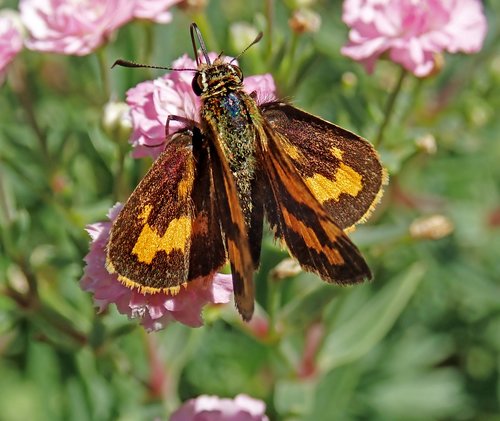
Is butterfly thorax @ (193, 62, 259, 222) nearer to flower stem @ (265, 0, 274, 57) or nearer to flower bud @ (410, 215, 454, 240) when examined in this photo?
flower stem @ (265, 0, 274, 57)

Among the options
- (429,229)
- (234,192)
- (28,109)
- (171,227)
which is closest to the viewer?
(234,192)

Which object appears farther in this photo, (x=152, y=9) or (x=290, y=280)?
(x=290, y=280)

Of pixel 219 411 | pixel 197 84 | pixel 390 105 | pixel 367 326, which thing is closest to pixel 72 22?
pixel 197 84

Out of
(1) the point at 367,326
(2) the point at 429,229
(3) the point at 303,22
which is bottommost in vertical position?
(1) the point at 367,326

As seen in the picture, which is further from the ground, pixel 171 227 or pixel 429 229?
pixel 171 227

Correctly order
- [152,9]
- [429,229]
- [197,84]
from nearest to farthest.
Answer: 1. [197,84]
2. [152,9]
3. [429,229]

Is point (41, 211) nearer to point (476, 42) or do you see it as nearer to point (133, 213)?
point (133, 213)

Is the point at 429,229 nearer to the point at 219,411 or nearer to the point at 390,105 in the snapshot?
the point at 390,105
